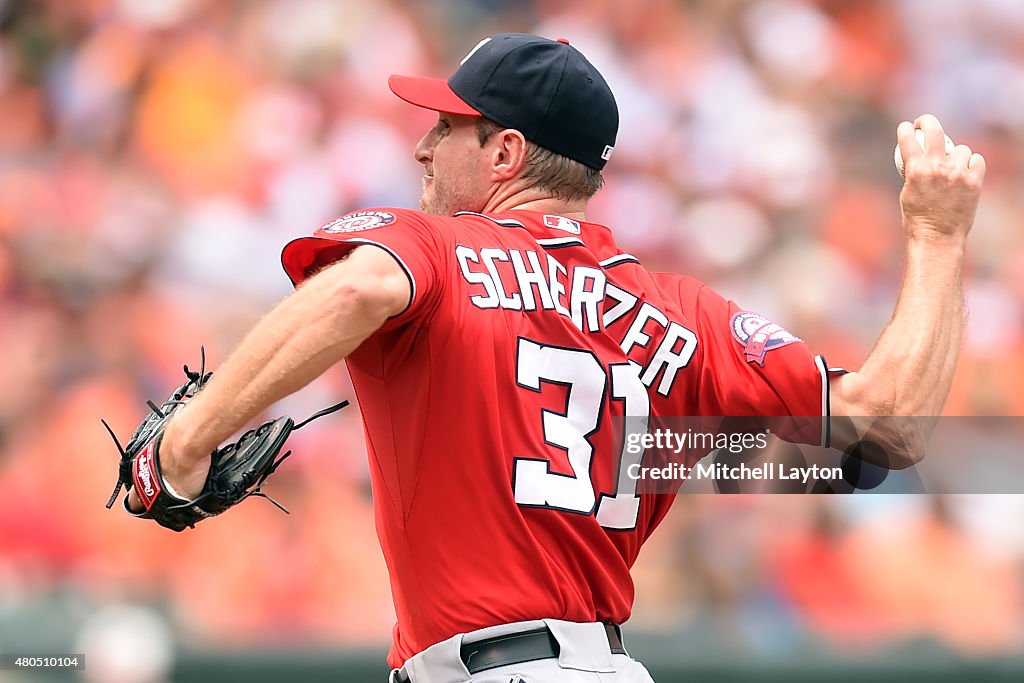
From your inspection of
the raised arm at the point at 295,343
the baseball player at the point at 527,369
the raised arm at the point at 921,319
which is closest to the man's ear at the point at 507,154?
the baseball player at the point at 527,369

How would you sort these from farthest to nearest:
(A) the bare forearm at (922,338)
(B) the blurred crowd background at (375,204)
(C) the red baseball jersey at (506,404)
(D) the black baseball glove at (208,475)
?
(B) the blurred crowd background at (375,204) → (A) the bare forearm at (922,338) → (C) the red baseball jersey at (506,404) → (D) the black baseball glove at (208,475)

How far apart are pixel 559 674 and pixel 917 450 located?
89 centimetres

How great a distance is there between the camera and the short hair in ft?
8.53

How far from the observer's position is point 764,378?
2.46 metres

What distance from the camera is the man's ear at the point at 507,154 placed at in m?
2.59

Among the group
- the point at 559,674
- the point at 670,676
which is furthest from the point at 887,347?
the point at 670,676

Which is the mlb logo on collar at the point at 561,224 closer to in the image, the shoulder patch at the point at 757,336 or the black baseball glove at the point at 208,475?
the shoulder patch at the point at 757,336

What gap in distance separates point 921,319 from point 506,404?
864 mm

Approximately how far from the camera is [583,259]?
2410mm

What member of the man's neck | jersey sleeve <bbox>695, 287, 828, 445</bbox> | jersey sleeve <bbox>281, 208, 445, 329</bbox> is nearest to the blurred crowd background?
jersey sleeve <bbox>695, 287, 828, 445</bbox>

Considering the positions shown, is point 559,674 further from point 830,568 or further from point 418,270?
point 830,568

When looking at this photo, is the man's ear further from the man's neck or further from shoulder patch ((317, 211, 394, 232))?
shoulder patch ((317, 211, 394, 232))

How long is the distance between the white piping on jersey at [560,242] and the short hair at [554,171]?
0.23m

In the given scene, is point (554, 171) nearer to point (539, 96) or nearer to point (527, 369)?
point (539, 96)
